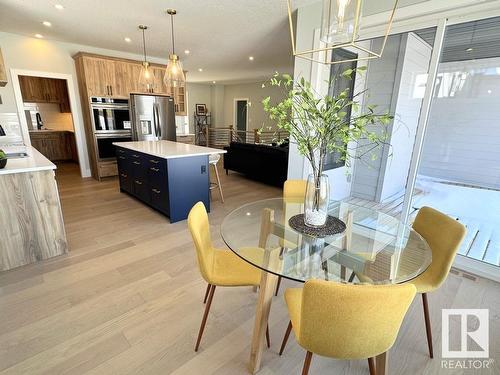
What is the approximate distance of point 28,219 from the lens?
2.39 meters

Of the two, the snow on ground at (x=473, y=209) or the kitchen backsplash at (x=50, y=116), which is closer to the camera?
the snow on ground at (x=473, y=209)

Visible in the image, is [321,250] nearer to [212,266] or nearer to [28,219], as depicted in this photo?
[212,266]

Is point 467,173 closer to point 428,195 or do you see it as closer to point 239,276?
point 428,195

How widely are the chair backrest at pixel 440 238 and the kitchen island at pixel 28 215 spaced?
Result: 3.16 m

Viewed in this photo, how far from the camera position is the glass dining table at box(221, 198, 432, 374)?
53.6 inches

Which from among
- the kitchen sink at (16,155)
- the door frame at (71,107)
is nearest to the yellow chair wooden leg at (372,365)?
the kitchen sink at (16,155)

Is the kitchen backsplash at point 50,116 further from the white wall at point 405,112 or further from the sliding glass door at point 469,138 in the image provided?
the sliding glass door at point 469,138

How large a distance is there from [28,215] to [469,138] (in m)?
4.61

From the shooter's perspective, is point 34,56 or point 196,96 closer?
point 34,56

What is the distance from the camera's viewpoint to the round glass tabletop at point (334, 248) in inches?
53.6

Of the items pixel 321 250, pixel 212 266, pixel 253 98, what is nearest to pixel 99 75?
pixel 212 266

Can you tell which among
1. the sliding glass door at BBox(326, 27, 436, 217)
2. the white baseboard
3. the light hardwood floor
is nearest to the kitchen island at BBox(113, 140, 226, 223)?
the light hardwood floor

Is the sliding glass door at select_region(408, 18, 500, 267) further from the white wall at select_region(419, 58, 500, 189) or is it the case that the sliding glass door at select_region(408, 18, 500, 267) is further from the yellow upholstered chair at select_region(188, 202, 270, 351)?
the yellow upholstered chair at select_region(188, 202, 270, 351)

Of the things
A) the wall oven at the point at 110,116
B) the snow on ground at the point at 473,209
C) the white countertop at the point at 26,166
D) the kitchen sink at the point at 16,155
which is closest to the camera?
the white countertop at the point at 26,166
